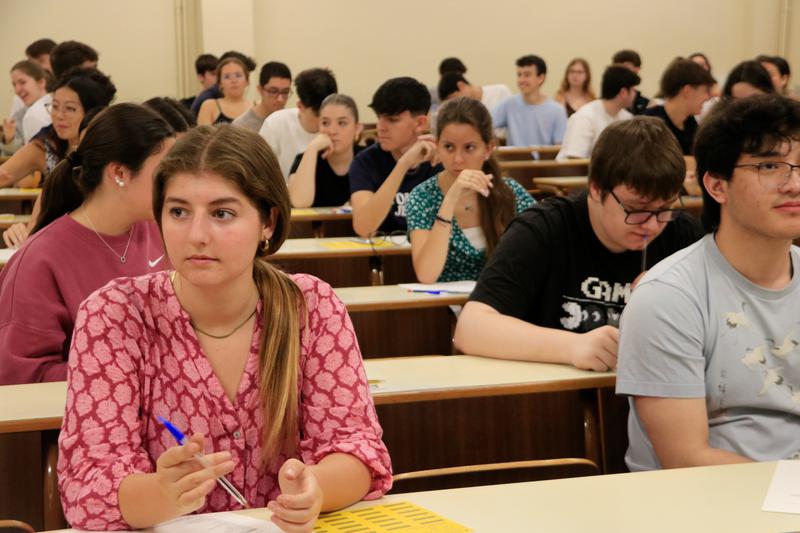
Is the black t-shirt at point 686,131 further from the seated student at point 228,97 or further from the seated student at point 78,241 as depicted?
the seated student at point 78,241

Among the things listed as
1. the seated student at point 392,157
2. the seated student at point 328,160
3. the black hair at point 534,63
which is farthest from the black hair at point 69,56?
the black hair at point 534,63

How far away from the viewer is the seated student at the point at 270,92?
6582 millimetres

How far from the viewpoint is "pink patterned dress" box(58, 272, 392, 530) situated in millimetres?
1565

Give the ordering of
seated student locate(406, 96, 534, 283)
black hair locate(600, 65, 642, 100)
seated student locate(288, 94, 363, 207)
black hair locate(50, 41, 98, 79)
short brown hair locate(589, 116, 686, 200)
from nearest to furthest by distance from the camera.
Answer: short brown hair locate(589, 116, 686, 200), seated student locate(406, 96, 534, 283), seated student locate(288, 94, 363, 207), black hair locate(50, 41, 98, 79), black hair locate(600, 65, 642, 100)

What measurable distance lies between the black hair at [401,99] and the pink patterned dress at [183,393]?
296 cm

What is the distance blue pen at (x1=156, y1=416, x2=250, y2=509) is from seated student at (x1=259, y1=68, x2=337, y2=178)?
4.45 m

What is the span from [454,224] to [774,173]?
169 cm

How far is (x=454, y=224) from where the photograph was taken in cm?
353

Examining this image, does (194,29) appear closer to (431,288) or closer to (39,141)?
(39,141)

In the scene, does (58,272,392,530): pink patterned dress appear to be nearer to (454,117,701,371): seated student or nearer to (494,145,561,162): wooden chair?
(454,117,701,371): seated student

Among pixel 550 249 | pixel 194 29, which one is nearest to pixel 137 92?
pixel 194 29

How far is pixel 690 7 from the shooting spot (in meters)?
11.9

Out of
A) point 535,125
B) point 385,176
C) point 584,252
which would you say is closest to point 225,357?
point 584,252

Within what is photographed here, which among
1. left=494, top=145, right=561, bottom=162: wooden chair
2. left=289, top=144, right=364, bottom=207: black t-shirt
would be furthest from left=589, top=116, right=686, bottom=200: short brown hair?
left=494, top=145, right=561, bottom=162: wooden chair
